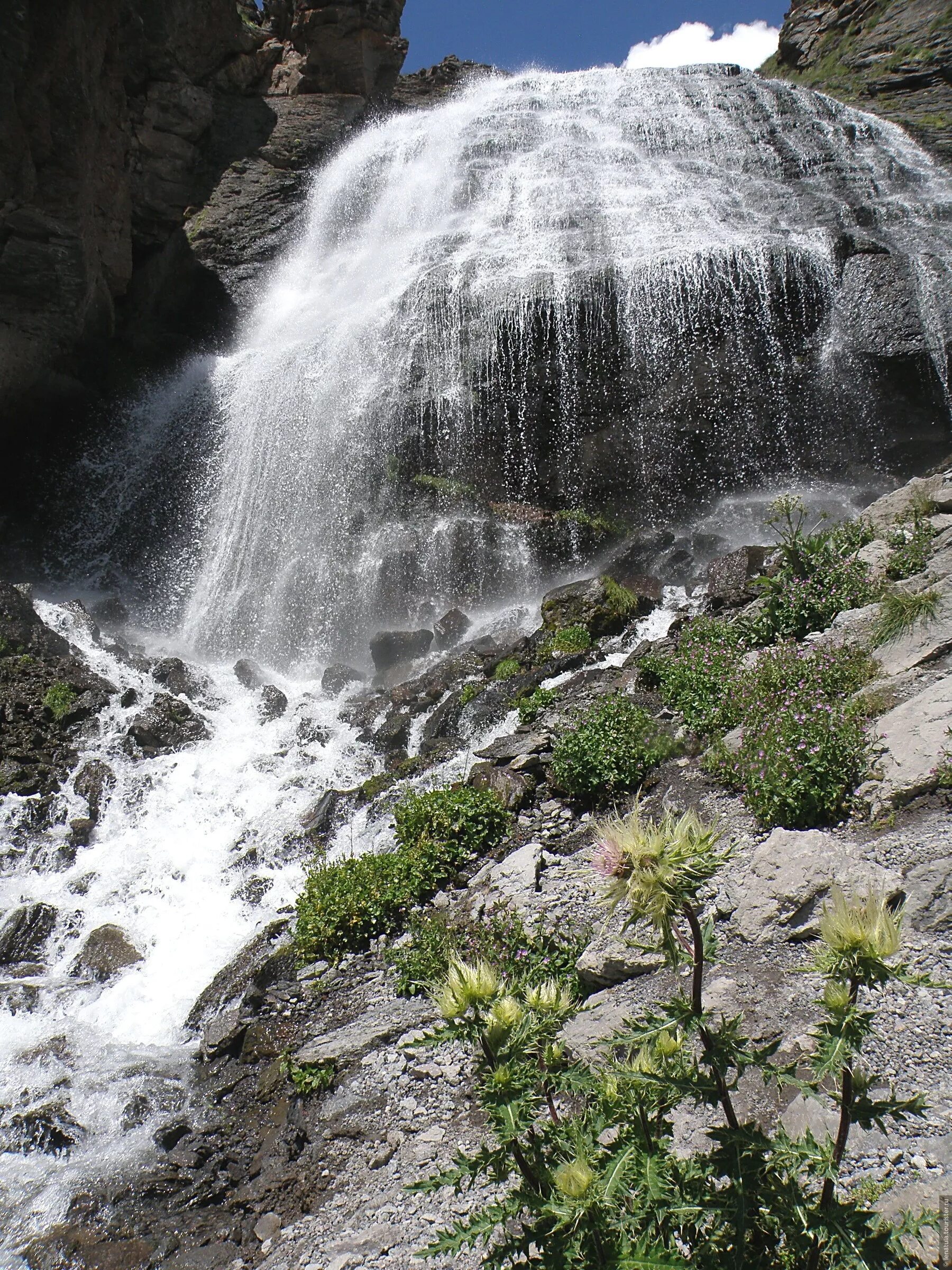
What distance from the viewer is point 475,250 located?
20.2 meters

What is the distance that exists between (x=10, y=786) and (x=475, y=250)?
16.0 m

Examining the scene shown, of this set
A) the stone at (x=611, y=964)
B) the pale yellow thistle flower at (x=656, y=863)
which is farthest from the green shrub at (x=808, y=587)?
the pale yellow thistle flower at (x=656, y=863)

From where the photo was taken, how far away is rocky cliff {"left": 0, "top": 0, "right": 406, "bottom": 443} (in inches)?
661

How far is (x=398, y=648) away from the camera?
14109 millimetres

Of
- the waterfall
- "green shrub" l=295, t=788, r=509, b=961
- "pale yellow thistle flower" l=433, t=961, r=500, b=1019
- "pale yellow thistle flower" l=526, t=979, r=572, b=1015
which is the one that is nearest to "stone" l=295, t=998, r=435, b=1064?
"green shrub" l=295, t=788, r=509, b=961

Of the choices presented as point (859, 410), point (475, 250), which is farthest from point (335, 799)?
point (475, 250)

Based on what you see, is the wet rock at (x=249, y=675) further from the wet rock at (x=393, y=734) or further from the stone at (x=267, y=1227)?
the stone at (x=267, y=1227)

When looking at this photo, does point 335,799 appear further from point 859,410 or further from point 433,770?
point 859,410

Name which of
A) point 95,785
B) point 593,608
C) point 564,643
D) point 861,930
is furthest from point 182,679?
point 861,930

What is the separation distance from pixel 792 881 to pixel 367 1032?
2995 millimetres

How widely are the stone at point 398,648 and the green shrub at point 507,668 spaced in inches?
99.9

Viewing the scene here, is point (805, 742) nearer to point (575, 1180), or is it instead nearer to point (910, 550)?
point (910, 550)

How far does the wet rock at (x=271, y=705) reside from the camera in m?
12.6

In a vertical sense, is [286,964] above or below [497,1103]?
below
